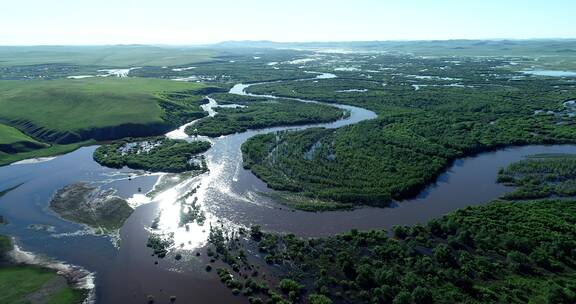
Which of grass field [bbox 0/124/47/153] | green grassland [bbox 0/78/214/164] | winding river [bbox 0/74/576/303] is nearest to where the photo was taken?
winding river [bbox 0/74/576/303]

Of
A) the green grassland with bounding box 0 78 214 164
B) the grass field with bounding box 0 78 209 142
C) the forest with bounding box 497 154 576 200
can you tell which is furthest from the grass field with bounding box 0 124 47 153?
the forest with bounding box 497 154 576 200

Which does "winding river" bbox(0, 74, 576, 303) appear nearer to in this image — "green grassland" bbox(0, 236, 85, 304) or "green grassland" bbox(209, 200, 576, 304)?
"green grassland" bbox(0, 236, 85, 304)

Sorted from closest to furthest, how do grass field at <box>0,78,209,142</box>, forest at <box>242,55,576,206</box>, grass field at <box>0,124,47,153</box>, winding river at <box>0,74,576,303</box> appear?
winding river at <box>0,74,576,303</box> < forest at <box>242,55,576,206</box> < grass field at <box>0,124,47,153</box> < grass field at <box>0,78,209,142</box>

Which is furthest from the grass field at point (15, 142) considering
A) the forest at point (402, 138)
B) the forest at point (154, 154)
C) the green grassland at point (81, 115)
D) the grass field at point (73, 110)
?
the forest at point (402, 138)

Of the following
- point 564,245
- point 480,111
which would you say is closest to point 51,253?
point 564,245

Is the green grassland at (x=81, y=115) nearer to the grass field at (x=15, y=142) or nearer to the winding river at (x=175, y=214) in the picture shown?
the grass field at (x=15, y=142)

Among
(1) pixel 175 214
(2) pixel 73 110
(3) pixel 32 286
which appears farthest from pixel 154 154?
(2) pixel 73 110
